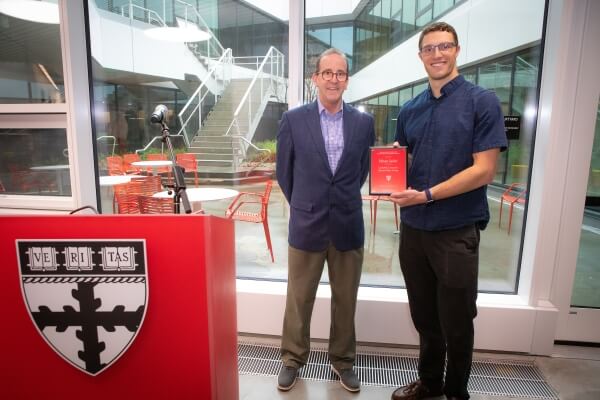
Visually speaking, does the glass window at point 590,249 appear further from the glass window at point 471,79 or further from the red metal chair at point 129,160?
the red metal chair at point 129,160

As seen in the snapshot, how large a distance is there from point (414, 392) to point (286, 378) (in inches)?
26.9

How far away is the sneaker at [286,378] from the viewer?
2051mm

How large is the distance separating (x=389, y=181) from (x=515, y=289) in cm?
152

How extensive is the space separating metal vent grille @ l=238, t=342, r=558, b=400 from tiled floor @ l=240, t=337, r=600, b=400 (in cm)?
4

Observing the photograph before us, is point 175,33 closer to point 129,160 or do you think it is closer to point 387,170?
point 129,160

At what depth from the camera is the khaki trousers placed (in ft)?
6.49

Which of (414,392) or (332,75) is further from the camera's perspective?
(414,392)

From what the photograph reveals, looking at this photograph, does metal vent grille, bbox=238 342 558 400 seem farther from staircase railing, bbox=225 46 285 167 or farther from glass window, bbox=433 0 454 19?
glass window, bbox=433 0 454 19

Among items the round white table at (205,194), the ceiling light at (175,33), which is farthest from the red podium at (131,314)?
the ceiling light at (175,33)

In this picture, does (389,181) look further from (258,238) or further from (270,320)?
(258,238)

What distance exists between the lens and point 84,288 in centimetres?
92

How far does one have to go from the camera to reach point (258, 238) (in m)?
4.17

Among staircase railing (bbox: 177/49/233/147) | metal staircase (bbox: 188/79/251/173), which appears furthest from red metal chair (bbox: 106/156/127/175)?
metal staircase (bbox: 188/79/251/173)

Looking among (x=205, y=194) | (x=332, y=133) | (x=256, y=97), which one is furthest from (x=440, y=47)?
(x=256, y=97)
